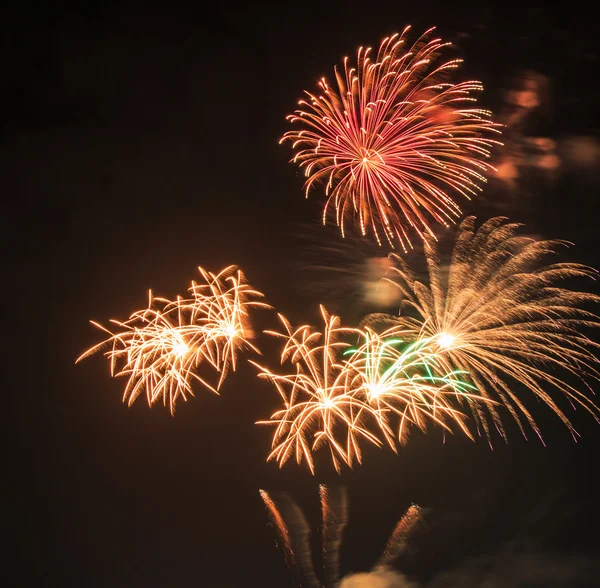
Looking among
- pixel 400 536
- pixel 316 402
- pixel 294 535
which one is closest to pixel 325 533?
pixel 294 535

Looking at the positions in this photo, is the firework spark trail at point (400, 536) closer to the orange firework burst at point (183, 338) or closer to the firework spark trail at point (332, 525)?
the firework spark trail at point (332, 525)

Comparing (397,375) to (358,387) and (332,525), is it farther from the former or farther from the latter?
(332,525)

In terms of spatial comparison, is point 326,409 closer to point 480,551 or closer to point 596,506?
point 480,551

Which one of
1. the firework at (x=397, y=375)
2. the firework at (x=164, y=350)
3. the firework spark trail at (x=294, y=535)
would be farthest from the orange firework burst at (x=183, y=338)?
the firework spark trail at (x=294, y=535)

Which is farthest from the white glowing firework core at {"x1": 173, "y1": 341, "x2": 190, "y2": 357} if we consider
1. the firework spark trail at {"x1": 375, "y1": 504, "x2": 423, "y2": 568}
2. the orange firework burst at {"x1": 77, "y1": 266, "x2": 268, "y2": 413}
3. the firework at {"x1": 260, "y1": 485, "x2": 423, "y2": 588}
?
the firework spark trail at {"x1": 375, "y1": 504, "x2": 423, "y2": 568}

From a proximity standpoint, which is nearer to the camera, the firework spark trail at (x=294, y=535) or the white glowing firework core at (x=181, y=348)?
the white glowing firework core at (x=181, y=348)

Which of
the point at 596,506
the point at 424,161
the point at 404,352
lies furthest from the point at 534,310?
the point at 596,506

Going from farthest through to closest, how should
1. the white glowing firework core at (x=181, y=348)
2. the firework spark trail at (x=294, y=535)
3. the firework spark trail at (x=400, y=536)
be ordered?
the firework spark trail at (x=400, y=536) < the firework spark trail at (x=294, y=535) < the white glowing firework core at (x=181, y=348)

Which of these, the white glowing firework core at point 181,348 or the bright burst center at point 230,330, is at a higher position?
the bright burst center at point 230,330
